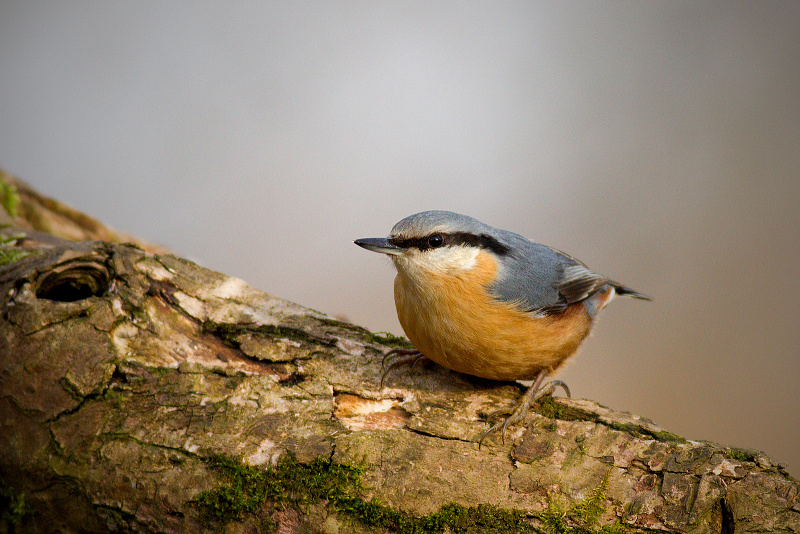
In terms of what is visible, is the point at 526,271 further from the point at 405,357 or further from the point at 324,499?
the point at 324,499

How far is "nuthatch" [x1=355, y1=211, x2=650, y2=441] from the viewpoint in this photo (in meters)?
2.15

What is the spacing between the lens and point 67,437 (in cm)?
196

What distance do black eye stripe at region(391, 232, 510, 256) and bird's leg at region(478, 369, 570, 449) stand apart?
558 millimetres

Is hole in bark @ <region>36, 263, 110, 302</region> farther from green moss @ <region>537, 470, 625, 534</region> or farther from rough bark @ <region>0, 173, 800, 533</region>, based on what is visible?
green moss @ <region>537, 470, 625, 534</region>

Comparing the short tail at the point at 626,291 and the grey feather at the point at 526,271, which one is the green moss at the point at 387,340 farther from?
the short tail at the point at 626,291

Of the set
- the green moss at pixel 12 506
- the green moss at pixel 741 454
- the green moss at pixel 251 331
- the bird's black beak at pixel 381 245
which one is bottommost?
the green moss at pixel 12 506

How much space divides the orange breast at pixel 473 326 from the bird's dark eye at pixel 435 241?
0.12 meters

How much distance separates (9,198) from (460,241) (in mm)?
3059

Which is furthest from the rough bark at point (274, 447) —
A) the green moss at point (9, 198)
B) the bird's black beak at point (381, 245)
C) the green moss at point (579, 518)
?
the green moss at point (9, 198)

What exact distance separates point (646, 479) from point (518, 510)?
476mm

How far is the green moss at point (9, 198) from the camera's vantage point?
3.50 metres

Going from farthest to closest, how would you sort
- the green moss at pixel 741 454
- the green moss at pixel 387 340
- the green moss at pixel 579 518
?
the green moss at pixel 387 340
the green moss at pixel 741 454
the green moss at pixel 579 518

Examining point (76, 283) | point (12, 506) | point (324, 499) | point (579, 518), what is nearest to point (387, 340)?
point (324, 499)

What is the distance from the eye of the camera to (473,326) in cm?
214
